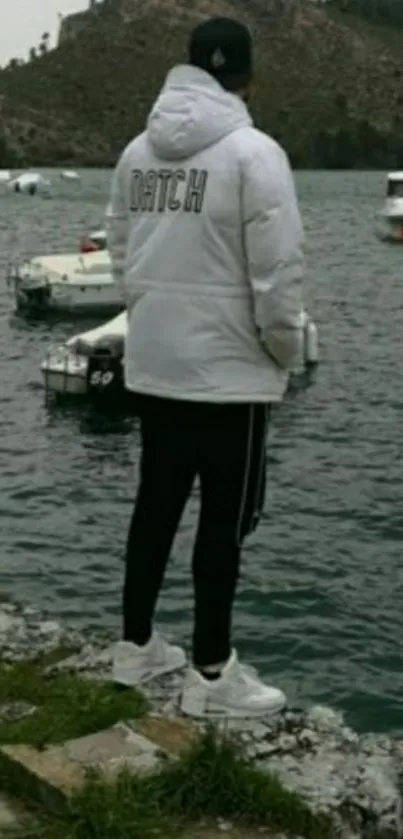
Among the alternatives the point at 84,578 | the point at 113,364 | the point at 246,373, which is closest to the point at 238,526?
the point at 246,373

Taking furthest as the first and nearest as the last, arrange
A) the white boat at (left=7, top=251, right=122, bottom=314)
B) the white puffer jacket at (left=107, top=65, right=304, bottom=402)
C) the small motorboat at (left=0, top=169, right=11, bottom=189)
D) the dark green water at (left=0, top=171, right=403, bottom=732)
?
the small motorboat at (left=0, top=169, right=11, bottom=189), the white boat at (left=7, top=251, right=122, bottom=314), the dark green water at (left=0, top=171, right=403, bottom=732), the white puffer jacket at (left=107, top=65, right=304, bottom=402)

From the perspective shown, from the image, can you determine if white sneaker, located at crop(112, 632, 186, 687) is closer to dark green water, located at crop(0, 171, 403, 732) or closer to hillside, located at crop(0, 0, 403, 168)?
dark green water, located at crop(0, 171, 403, 732)

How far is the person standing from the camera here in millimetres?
4926

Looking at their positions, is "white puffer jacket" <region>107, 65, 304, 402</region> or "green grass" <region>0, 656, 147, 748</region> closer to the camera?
"white puffer jacket" <region>107, 65, 304, 402</region>

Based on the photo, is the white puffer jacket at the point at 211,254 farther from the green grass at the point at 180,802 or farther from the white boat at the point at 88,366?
the white boat at the point at 88,366

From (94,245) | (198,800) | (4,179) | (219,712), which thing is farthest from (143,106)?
(198,800)

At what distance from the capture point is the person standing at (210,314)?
4.93m

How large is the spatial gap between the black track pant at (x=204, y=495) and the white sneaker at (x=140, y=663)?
23cm

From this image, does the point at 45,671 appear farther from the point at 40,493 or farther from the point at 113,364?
the point at 113,364

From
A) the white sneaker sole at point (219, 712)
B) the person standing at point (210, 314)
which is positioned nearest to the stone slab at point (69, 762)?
the white sneaker sole at point (219, 712)

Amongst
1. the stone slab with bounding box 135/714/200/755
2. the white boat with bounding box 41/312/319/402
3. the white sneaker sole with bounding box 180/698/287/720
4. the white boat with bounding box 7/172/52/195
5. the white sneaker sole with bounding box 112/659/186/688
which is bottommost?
the white boat with bounding box 7/172/52/195

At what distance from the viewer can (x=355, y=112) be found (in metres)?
190

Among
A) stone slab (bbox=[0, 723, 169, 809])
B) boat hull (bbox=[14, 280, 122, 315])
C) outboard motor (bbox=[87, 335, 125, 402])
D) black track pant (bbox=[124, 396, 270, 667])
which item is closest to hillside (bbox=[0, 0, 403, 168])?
boat hull (bbox=[14, 280, 122, 315])

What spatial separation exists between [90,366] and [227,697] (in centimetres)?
2040
